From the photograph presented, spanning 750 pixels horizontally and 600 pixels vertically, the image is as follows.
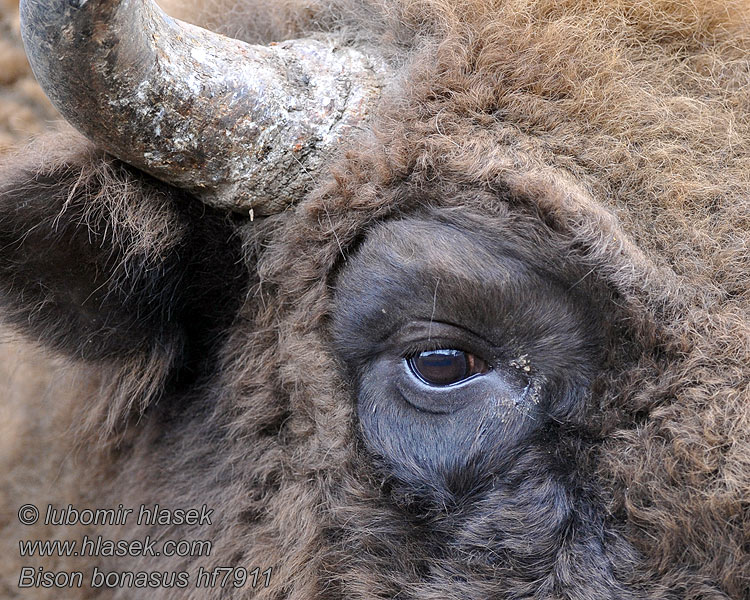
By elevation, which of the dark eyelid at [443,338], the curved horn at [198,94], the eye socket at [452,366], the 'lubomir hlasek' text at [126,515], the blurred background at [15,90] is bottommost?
the 'lubomir hlasek' text at [126,515]

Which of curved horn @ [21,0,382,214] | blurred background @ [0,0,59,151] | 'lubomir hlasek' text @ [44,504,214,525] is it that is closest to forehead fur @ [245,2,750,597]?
curved horn @ [21,0,382,214]

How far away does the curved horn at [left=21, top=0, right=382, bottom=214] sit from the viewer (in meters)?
1.50

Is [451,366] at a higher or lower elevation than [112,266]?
lower

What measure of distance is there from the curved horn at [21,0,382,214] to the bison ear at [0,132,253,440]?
15 cm

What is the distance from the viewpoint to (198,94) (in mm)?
1776

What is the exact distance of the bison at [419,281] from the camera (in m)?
1.71

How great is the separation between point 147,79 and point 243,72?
31 cm

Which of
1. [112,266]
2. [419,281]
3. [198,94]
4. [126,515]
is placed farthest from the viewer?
[126,515]

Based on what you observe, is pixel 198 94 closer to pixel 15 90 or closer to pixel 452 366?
pixel 452 366

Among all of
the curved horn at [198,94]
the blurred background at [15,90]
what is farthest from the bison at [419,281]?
the blurred background at [15,90]

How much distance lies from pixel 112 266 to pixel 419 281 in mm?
870

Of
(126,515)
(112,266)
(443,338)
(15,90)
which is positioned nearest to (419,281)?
(443,338)

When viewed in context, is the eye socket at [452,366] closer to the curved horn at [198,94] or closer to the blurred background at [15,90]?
the curved horn at [198,94]

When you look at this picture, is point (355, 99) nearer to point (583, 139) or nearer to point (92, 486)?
point (583, 139)
